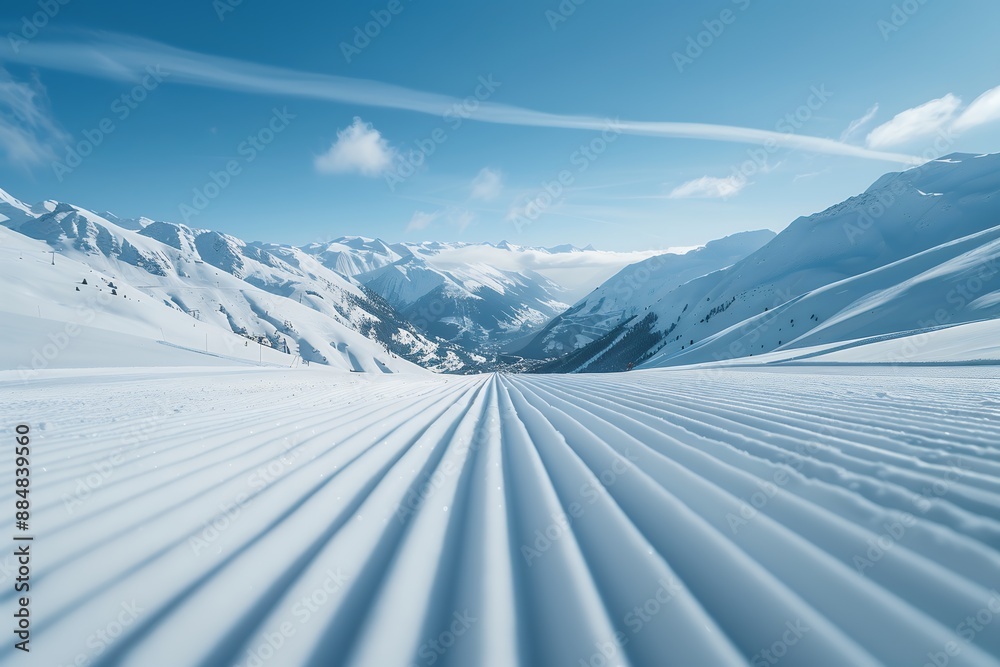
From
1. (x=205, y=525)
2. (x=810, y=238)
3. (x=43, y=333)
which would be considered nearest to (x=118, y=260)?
(x=43, y=333)

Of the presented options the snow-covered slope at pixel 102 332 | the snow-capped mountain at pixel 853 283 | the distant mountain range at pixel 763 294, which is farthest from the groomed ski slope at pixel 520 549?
the snow-capped mountain at pixel 853 283

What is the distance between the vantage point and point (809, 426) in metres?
5.31

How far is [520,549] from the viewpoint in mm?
2465

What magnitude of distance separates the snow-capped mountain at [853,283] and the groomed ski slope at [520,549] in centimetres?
2669

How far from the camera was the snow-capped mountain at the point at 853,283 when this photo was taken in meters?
32.8

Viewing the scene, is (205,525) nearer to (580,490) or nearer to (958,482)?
(580,490)

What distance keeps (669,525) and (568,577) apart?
902 millimetres

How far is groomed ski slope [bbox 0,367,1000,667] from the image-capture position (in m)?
1.71

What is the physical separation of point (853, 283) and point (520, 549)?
6520 cm

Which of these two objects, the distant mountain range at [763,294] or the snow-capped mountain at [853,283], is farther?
the distant mountain range at [763,294]

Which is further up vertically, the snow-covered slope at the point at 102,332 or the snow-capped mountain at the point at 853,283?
the snow-covered slope at the point at 102,332

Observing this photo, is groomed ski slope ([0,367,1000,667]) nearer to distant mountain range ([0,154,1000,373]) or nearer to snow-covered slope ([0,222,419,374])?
distant mountain range ([0,154,1000,373])

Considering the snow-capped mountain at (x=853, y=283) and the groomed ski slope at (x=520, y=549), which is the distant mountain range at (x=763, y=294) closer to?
the snow-capped mountain at (x=853, y=283)

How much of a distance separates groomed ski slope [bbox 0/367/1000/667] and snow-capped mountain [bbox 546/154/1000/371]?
26.7m
